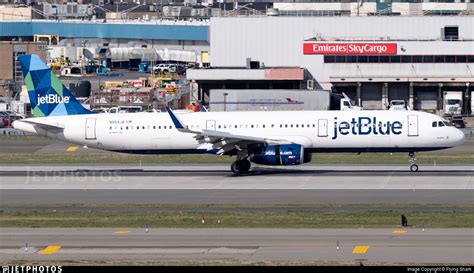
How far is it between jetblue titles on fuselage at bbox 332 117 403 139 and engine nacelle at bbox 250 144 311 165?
8.46ft

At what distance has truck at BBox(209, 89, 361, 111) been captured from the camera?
357 feet

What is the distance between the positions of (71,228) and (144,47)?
501ft

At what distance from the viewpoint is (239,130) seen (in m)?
64.8

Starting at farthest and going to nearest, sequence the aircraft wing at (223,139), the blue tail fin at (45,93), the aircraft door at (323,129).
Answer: the blue tail fin at (45,93) → the aircraft door at (323,129) → the aircraft wing at (223,139)

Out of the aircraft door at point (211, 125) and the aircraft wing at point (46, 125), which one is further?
the aircraft wing at point (46, 125)

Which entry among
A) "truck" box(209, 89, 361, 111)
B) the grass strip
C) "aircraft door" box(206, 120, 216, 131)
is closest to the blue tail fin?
"aircraft door" box(206, 120, 216, 131)

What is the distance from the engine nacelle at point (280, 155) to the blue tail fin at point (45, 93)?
41.0ft

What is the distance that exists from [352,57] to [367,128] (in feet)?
181

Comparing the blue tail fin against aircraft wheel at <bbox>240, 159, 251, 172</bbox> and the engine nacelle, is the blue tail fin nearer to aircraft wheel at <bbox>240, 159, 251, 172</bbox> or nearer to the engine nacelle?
aircraft wheel at <bbox>240, 159, 251, 172</bbox>

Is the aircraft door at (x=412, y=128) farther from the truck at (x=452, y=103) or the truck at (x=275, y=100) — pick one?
the truck at (x=452, y=103)

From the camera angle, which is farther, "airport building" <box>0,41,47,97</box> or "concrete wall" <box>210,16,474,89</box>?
"airport building" <box>0,41,47,97</box>

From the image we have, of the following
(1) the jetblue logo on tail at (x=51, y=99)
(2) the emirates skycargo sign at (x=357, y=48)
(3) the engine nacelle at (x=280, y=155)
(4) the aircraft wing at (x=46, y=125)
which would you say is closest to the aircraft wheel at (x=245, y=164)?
(3) the engine nacelle at (x=280, y=155)

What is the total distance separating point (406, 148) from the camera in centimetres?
6347

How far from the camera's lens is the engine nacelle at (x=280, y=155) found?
62.0 m
